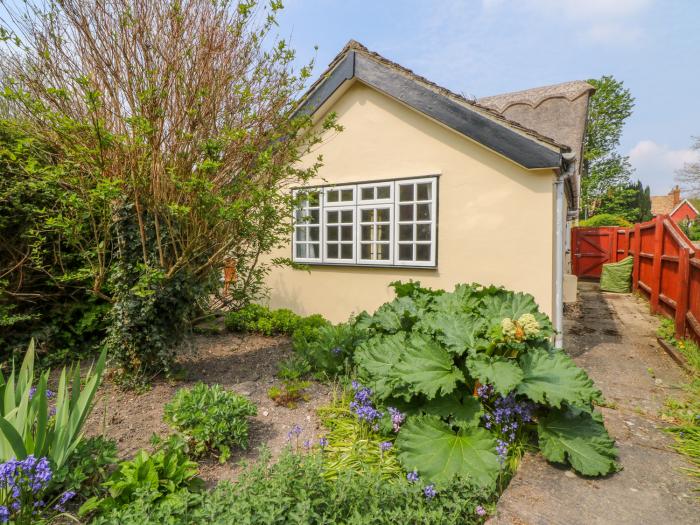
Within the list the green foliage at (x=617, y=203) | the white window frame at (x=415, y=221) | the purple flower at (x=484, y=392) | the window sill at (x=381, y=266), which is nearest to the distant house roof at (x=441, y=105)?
the white window frame at (x=415, y=221)

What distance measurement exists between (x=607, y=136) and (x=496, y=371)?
3361 centimetres

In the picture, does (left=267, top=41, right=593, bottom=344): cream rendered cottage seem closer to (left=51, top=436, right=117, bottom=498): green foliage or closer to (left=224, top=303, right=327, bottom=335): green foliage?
(left=224, top=303, right=327, bottom=335): green foliage

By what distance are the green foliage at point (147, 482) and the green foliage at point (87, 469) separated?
10 cm

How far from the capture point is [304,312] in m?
7.30

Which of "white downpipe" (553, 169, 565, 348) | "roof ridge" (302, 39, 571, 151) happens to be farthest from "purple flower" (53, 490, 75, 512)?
"white downpipe" (553, 169, 565, 348)

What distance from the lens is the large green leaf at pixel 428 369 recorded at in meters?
2.69

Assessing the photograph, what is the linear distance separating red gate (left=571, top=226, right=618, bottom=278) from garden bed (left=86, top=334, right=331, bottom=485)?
1417 centimetres

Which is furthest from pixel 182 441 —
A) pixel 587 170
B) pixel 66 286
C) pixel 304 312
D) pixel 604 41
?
pixel 587 170

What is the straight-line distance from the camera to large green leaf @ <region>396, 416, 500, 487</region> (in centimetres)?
241

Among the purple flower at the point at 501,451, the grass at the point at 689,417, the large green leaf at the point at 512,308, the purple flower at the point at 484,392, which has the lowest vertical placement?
the grass at the point at 689,417

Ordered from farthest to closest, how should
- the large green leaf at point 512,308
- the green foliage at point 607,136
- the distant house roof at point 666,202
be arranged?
1. the distant house roof at point 666,202
2. the green foliage at point 607,136
3. the large green leaf at point 512,308

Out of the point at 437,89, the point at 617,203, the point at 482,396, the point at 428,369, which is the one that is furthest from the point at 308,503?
the point at 617,203

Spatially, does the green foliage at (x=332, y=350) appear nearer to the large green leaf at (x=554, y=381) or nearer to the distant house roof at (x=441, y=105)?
the large green leaf at (x=554, y=381)

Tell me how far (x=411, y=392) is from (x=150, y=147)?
3341 millimetres
